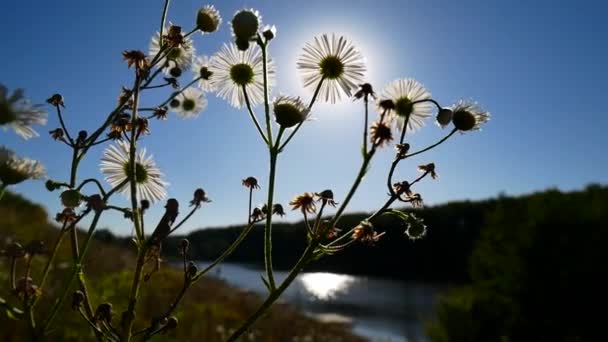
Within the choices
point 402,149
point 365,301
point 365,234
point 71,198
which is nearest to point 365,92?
point 402,149

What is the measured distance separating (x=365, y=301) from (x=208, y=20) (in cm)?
1707

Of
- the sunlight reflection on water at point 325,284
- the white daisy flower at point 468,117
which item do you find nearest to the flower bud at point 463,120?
the white daisy flower at point 468,117

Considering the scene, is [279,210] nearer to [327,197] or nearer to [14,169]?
[327,197]

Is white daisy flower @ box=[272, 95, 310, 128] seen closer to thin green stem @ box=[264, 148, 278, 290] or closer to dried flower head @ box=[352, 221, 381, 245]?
thin green stem @ box=[264, 148, 278, 290]

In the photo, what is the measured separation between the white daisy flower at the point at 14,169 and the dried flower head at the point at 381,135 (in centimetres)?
51

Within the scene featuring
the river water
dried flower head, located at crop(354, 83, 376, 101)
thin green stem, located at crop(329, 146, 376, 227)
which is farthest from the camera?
the river water

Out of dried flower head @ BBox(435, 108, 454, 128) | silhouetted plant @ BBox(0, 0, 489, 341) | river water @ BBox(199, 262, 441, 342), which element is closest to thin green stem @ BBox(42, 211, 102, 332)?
silhouetted plant @ BBox(0, 0, 489, 341)

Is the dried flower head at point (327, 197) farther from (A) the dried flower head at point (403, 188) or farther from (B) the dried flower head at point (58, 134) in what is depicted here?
(B) the dried flower head at point (58, 134)

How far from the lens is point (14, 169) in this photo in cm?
82

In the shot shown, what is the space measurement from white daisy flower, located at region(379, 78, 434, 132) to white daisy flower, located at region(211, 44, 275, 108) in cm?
34

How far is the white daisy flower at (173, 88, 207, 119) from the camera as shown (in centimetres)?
121

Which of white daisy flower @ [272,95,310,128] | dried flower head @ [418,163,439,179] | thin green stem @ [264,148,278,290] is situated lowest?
thin green stem @ [264,148,278,290]

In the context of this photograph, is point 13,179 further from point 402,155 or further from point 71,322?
point 71,322

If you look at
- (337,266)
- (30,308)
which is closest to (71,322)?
(30,308)
